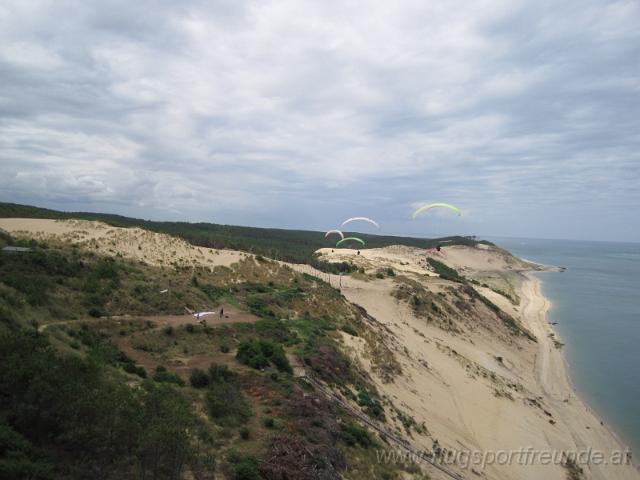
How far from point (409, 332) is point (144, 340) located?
24.0 metres

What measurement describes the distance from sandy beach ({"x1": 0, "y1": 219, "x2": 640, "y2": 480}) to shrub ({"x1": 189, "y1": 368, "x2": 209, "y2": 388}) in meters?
8.15

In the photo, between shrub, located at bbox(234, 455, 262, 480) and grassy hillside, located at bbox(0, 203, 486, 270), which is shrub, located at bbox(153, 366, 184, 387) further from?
grassy hillside, located at bbox(0, 203, 486, 270)

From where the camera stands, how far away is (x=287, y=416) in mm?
13242

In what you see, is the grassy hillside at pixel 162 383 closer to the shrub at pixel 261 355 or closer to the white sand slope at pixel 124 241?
the shrub at pixel 261 355

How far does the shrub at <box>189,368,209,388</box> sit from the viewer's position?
14031 mm

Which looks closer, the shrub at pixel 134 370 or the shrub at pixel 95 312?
the shrub at pixel 134 370

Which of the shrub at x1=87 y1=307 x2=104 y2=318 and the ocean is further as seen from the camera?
the ocean

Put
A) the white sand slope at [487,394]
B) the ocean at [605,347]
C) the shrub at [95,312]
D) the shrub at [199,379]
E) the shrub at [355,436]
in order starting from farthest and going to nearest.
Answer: the ocean at [605,347], the white sand slope at [487,394], the shrub at [95,312], the shrub at [199,379], the shrub at [355,436]

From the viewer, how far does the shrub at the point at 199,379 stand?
46.0 feet

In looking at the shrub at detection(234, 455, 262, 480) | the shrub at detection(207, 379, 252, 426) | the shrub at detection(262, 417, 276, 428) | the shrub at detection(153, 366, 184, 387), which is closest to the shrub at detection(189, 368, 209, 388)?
the shrub at detection(207, 379, 252, 426)

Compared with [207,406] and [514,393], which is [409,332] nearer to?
[514,393]

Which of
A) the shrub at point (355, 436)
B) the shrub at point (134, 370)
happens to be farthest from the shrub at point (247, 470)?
the shrub at point (134, 370)

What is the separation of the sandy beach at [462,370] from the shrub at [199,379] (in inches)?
321

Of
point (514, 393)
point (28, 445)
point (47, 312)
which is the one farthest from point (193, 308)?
point (514, 393)
